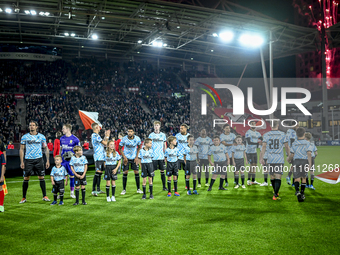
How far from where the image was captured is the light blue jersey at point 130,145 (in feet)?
29.7

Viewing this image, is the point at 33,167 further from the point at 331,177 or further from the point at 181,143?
the point at 331,177

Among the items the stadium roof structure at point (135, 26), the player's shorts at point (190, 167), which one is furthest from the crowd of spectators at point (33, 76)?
the player's shorts at point (190, 167)

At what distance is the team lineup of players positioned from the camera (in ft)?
24.8

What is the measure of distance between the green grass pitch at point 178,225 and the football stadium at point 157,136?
0.13 feet

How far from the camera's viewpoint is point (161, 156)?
8961mm

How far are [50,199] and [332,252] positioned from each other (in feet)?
24.4

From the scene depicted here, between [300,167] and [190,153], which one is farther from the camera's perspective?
[190,153]

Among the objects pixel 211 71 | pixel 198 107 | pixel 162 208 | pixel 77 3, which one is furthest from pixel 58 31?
pixel 162 208

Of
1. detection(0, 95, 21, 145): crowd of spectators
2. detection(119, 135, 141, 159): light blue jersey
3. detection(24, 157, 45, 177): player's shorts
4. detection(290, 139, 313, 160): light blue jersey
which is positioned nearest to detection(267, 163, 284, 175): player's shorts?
detection(290, 139, 313, 160): light blue jersey

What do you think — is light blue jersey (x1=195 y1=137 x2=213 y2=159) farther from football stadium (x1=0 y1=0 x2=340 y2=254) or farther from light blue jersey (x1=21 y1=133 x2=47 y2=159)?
light blue jersey (x1=21 y1=133 x2=47 y2=159)

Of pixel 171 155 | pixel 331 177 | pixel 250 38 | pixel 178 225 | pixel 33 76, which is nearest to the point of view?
pixel 178 225

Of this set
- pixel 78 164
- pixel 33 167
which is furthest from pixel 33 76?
pixel 78 164

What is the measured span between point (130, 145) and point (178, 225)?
404cm

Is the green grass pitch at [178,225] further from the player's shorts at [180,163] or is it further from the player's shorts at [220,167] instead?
the player's shorts at [180,163]
